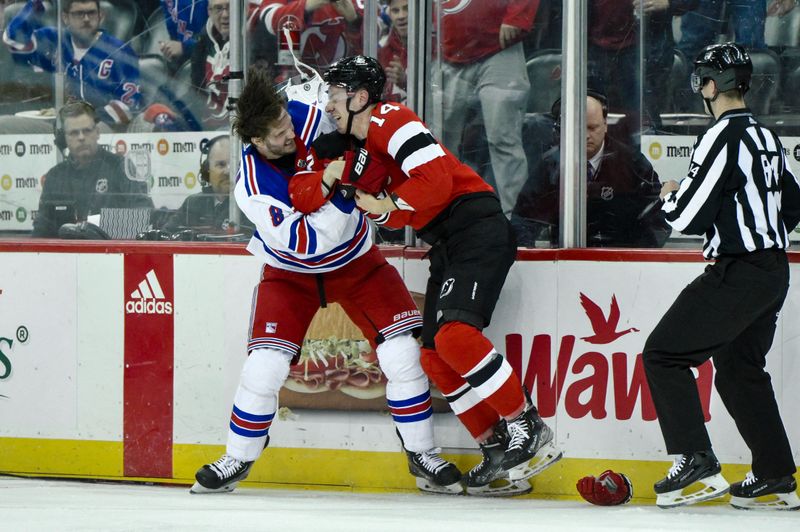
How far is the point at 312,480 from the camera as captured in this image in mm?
4137

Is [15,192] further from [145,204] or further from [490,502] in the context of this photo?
[490,502]

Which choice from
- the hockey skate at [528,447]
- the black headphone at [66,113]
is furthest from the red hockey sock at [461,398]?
the black headphone at [66,113]

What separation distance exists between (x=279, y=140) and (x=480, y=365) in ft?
Result: 3.02

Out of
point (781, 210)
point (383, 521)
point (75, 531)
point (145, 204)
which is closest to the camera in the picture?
point (75, 531)

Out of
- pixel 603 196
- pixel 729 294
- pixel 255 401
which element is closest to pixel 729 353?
pixel 729 294

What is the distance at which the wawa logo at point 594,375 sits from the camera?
3.80 metres

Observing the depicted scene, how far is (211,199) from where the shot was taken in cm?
438

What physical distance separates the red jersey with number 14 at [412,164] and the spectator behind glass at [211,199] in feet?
2.71

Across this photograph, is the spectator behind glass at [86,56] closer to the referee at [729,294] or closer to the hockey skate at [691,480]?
the referee at [729,294]

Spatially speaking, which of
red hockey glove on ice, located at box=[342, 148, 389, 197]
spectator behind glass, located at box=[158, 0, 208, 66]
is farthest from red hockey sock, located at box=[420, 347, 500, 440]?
spectator behind glass, located at box=[158, 0, 208, 66]

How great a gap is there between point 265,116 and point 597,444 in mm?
1462

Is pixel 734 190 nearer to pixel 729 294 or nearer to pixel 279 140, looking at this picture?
pixel 729 294

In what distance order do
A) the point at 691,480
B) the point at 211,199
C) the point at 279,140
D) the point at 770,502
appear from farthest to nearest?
the point at 211,199 → the point at 279,140 → the point at 770,502 → the point at 691,480

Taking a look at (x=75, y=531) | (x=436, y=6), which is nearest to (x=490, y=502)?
(x=75, y=531)
